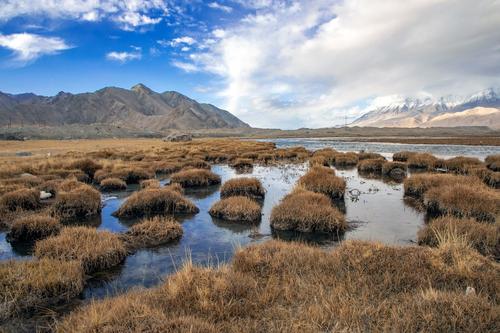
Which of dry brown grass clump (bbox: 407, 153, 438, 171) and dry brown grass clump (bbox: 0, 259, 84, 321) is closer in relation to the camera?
dry brown grass clump (bbox: 0, 259, 84, 321)

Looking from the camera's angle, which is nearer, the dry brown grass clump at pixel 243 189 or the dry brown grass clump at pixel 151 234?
the dry brown grass clump at pixel 151 234

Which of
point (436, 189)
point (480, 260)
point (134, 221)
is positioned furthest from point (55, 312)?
point (436, 189)

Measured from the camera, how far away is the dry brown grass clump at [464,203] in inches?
545

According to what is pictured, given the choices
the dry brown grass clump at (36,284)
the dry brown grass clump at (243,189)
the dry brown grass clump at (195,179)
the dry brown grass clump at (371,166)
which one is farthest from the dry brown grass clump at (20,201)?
the dry brown grass clump at (371,166)

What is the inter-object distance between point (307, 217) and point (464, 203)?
24.4ft

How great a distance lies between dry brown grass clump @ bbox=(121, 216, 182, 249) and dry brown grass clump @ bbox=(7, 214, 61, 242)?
9.44 feet

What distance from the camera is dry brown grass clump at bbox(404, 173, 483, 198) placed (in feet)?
63.3

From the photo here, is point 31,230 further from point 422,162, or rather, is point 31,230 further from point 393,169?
point 422,162

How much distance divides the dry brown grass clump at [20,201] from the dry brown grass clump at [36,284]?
8.90 m

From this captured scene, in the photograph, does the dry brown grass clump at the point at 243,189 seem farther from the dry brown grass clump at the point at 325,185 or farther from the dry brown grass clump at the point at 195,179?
the dry brown grass clump at the point at 195,179

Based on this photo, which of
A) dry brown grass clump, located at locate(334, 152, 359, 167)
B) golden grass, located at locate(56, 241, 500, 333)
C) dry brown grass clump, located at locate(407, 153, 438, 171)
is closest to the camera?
golden grass, located at locate(56, 241, 500, 333)

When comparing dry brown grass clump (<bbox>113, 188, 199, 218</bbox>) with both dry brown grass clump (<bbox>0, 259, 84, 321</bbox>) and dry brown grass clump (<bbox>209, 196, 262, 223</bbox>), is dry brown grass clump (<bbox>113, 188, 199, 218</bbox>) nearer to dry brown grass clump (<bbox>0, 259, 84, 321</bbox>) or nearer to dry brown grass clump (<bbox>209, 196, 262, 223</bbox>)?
dry brown grass clump (<bbox>209, 196, 262, 223</bbox>)

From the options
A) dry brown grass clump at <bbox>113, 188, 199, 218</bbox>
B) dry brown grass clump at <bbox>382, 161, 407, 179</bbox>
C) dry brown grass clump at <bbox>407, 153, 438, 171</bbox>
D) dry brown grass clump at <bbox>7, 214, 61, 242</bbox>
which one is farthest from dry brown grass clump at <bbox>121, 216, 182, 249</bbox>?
dry brown grass clump at <bbox>407, 153, 438, 171</bbox>

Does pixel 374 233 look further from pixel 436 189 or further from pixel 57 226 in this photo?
pixel 57 226
